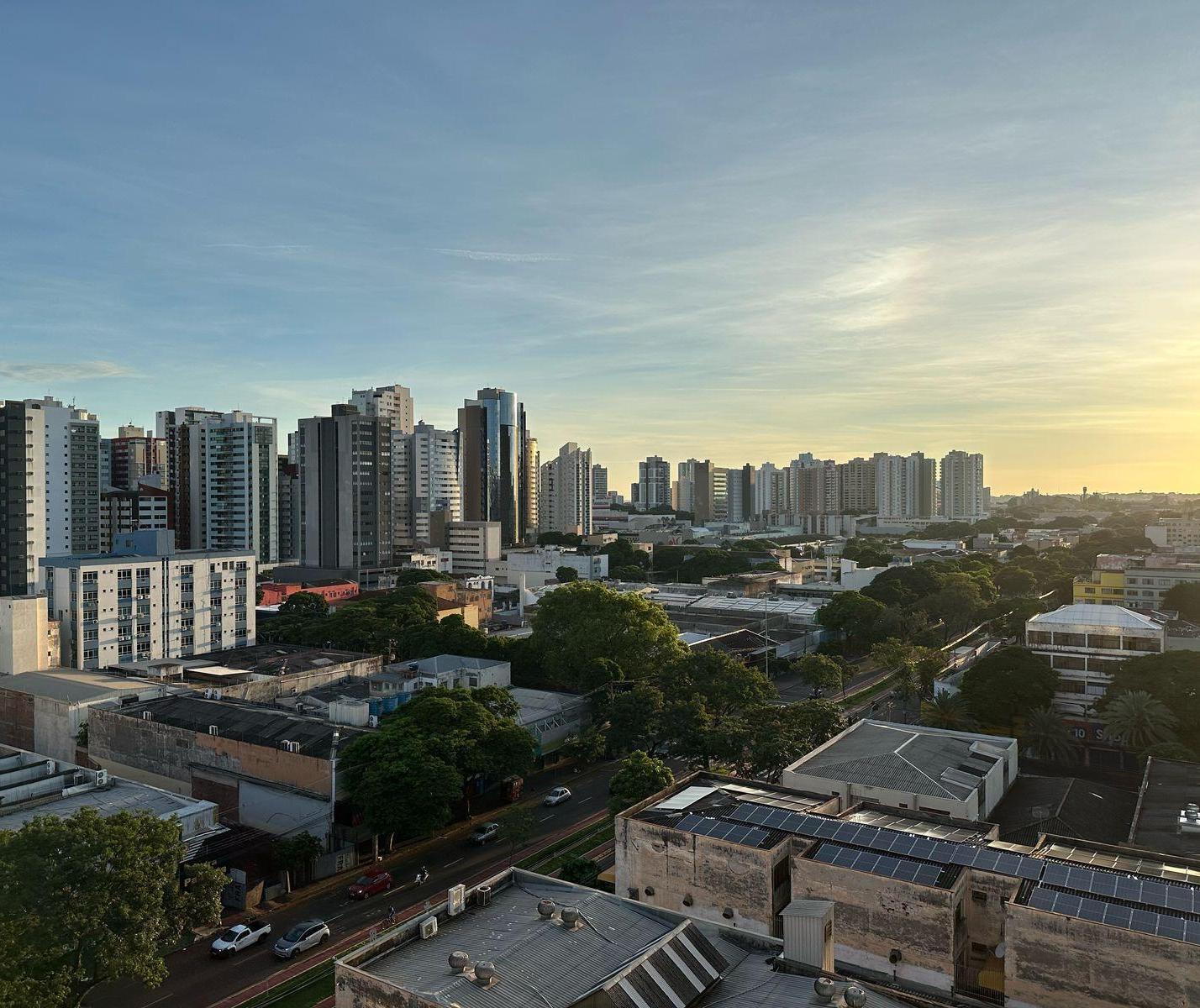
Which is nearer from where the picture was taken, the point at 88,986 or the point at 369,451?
the point at 88,986

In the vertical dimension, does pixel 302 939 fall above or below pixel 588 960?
below

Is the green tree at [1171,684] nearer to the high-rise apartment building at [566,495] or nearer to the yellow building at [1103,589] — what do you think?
the yellow building at [1103,589]

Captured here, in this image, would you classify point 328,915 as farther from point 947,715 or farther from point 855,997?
point 947,715

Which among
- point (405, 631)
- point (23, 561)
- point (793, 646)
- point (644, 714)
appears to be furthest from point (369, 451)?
point (644, 714)

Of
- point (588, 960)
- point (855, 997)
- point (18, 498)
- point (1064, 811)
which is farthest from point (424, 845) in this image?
point (18, 498)

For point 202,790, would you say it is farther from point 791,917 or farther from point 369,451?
point 369,451

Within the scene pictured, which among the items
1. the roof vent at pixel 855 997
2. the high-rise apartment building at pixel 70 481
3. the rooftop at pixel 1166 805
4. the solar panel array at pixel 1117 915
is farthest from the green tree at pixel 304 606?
the roof vent at pixel 855 997

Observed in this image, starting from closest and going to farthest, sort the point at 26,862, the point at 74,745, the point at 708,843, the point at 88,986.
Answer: the point at 26,862, the point at 88,986, the point at 708,843, the point at 74,745
